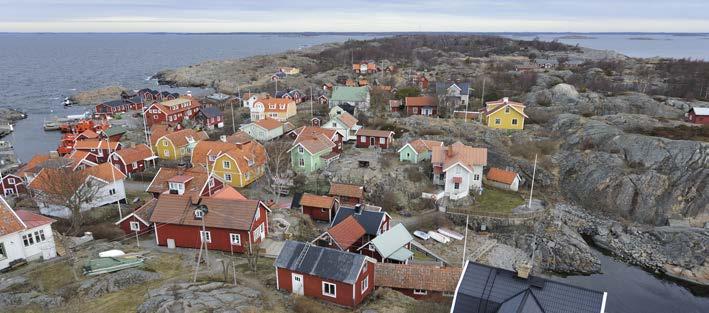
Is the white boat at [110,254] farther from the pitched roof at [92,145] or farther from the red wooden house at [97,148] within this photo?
the pitched roof at [92,145]

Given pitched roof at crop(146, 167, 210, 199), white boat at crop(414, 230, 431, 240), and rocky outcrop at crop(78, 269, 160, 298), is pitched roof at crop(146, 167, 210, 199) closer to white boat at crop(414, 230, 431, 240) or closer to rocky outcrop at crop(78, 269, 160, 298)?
rocky outcrop at crop(78, 269, 160, 298)

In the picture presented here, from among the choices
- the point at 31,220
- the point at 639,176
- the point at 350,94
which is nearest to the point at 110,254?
the point at 31,220

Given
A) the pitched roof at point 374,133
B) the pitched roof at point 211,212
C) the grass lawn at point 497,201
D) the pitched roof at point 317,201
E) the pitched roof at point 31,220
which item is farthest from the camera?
the pitched roof at point 374,133

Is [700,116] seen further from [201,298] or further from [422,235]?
[201,298]

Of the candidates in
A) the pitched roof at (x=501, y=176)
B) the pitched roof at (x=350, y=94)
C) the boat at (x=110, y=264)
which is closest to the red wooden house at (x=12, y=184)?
the boat at (x=110, y=264)

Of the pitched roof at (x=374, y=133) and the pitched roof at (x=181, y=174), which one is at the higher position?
the pitched roof at (x=374, y=133)

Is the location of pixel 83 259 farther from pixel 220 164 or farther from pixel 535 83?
pixel 535 83
